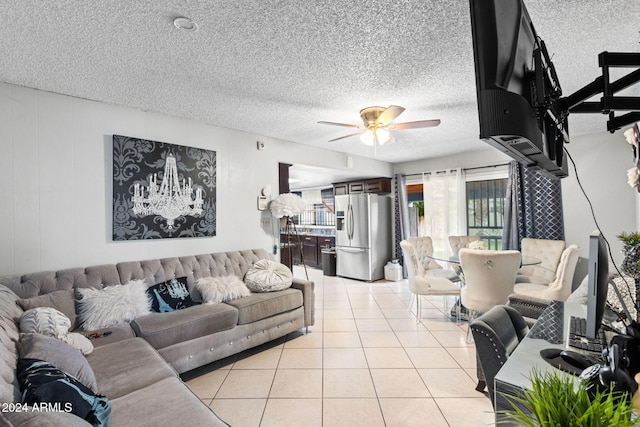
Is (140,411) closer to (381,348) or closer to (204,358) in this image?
(204,358)

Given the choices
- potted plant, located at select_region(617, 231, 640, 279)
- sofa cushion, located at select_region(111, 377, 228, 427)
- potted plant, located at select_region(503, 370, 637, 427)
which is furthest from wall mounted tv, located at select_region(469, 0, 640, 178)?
sofa cushion, located at select_region(111, 377, 228, 427)

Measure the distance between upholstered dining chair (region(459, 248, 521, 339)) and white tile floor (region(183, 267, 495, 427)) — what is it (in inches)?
22.1

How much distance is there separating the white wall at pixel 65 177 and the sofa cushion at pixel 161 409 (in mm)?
1805

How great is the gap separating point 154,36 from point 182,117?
160cm

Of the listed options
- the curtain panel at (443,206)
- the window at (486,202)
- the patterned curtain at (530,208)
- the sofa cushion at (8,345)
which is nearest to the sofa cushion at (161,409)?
the sofa cushion at (8,345)

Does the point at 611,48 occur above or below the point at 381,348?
above

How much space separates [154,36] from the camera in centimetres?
184

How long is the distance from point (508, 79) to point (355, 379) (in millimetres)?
2413

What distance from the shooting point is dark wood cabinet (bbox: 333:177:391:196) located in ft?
20.7

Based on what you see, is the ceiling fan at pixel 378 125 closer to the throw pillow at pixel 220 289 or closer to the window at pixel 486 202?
the throw pillow at pixel 220 289

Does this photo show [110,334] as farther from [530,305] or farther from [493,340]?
[530,305]

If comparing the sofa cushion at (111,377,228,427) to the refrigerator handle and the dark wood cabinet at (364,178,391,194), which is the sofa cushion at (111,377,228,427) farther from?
the dark wood cabinet at (364,178,391,194)

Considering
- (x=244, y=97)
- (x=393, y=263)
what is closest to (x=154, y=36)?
(x=244, y=97)

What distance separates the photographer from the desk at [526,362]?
1036mm
